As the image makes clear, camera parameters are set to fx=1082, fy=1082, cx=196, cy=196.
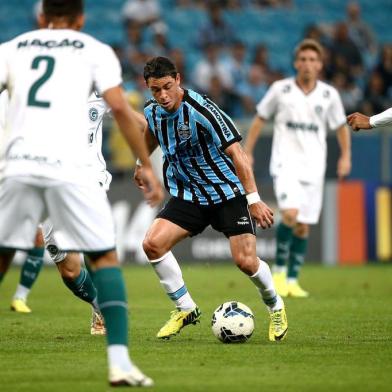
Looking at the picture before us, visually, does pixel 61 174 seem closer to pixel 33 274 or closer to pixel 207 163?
pixel 207 163

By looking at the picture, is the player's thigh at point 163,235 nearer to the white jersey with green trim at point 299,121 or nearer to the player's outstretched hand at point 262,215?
the player's outstretched hand at point 262,215

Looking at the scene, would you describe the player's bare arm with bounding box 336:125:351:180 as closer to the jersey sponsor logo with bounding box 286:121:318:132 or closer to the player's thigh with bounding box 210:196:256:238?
the jersey sponsor logo with bounding box 286:121:318:132

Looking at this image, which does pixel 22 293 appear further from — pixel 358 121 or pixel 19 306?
pixel 358 121

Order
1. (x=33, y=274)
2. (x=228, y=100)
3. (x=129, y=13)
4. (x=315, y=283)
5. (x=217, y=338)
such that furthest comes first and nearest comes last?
(x=129, y=13)
(x=228, y=100)
(x=315, y=283)
(x=33, y=274)
(x=217, y=338)

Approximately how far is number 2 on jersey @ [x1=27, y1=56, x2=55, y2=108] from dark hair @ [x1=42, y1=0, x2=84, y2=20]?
287 mm

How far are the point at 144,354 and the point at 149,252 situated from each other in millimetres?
1193

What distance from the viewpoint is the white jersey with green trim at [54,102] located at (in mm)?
6141

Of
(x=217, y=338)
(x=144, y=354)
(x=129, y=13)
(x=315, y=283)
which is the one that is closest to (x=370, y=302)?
(x=315, y=283)

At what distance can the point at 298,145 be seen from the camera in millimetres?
13719

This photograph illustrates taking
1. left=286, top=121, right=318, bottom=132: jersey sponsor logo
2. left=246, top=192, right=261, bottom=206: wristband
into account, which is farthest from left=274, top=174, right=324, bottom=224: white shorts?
left=246, top=192, right=261, bottom=206: wristband

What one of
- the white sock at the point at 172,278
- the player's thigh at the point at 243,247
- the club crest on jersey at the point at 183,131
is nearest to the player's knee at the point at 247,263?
the player's thigh at the point at 243,247

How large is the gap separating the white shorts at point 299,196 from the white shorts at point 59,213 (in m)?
7.38

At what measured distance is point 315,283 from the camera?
15.2 m

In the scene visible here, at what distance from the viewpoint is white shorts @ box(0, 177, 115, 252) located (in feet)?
20.1
